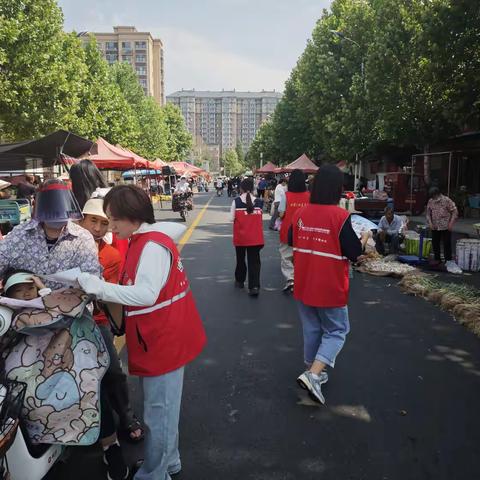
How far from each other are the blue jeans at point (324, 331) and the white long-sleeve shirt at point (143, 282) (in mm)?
2001

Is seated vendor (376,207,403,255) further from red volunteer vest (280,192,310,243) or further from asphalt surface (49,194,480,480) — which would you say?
asphalt surface (49,194,480,480)

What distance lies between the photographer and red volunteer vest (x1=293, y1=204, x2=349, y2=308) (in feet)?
12.8

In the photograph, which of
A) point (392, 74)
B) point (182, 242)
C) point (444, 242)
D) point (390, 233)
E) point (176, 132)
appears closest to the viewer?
point (444, 242)

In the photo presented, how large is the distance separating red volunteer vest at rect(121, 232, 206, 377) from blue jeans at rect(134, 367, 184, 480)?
0.07 metres

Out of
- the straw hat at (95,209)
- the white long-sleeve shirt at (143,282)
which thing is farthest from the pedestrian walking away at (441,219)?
the white long-sleeve shirt at (143,282)

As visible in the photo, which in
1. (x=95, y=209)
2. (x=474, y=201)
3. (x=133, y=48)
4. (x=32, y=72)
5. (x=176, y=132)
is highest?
(x=133, y=48)

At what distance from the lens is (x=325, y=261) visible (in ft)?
13.0

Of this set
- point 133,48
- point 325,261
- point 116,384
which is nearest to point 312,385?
point 325,261

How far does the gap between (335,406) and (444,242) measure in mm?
7062

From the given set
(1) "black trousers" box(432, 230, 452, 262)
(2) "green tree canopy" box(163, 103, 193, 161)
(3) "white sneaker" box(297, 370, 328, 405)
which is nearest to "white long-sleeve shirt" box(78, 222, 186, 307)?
(3) "white sneaker" box(297, 370, 328, 405)

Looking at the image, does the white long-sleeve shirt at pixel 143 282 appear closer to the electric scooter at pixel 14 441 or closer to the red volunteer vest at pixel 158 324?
the red volunteer vest at pixel 158 324

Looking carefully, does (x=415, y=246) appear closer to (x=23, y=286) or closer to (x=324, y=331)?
(x=324, y=331)

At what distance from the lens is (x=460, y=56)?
52.3 feet

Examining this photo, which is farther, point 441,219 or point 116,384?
point 441,219
